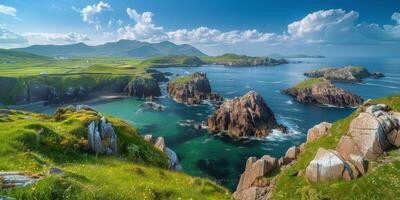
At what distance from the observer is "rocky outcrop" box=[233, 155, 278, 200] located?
3203cm

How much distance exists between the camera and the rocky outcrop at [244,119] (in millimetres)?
99312

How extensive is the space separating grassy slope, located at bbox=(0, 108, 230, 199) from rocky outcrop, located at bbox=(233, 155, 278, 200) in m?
10.3

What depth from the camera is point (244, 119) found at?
10162 centimetres

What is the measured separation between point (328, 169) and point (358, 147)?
220 inches

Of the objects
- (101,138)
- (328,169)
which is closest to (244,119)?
(328,169)

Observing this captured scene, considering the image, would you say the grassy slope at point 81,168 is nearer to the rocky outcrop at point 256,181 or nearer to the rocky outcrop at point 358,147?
the rocky outcrop at point 256,181

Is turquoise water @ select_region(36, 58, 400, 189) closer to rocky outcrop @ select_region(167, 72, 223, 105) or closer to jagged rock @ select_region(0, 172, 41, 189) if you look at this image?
rocky outcrop @ select_region(167, 72, 223, 105)

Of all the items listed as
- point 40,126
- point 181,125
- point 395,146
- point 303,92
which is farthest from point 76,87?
point 395,146

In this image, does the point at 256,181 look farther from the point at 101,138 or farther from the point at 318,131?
the point at 101,138

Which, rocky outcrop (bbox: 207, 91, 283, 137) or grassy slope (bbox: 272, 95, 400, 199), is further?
rocky outcrop (bbox: 207, 91, 283, 137)

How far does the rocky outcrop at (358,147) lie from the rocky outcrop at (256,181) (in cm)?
565

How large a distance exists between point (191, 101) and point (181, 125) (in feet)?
150

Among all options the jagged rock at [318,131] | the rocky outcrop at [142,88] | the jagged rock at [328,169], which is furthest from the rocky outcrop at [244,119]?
the rocky outcrop at [142,88]

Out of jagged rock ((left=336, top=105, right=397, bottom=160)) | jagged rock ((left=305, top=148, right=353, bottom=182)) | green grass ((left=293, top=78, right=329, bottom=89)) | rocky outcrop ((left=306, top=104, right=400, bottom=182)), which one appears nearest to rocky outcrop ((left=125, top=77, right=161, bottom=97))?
green grass ((left=293, top=78, right=329, bottom=89))
